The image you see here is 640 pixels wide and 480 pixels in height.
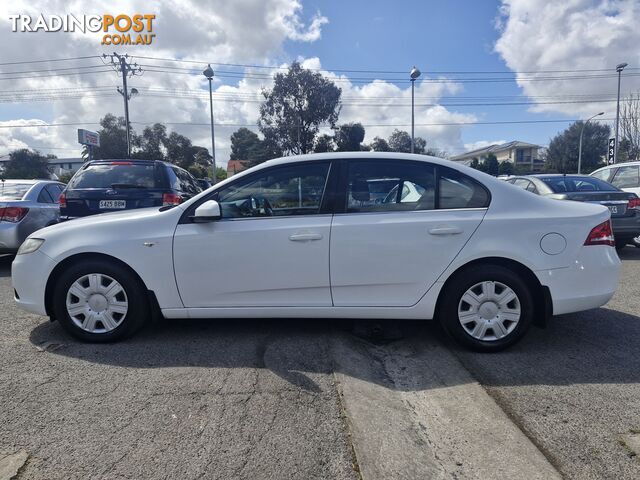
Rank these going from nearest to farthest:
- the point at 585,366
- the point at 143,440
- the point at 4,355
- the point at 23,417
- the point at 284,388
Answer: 1. the point at 143,440
2. the point at 23,417
3. the point at 284,388
4. the point at 585,366
5. the point at 4,355

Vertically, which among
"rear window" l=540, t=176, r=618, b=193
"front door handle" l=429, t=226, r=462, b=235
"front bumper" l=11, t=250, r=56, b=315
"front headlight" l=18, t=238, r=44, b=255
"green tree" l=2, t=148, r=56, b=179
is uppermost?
"green tree" l=2, t=148, r=56, b=179

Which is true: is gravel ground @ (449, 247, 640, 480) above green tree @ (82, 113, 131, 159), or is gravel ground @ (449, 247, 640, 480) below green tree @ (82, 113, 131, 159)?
below

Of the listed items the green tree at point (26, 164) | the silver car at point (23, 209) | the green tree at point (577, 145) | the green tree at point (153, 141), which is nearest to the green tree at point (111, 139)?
the green tree at point (153, 141)

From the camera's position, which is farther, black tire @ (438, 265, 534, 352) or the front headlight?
the front headlight

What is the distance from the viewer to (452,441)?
2309mm

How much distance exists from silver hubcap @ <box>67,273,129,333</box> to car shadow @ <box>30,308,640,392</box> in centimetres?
20

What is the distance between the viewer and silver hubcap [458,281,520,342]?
11.0 feet

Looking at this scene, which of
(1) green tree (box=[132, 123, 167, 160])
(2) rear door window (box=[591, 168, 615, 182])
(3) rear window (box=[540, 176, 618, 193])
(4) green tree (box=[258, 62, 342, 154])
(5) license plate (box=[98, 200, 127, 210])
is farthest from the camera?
(1) green tree (box=[132, 123, 167, 160])

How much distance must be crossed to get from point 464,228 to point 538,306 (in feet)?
2.94

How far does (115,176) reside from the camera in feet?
21.7

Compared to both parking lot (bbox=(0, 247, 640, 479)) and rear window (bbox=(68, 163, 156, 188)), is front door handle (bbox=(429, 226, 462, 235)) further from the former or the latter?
rear window (bbox=(68, 163, 156, 188))

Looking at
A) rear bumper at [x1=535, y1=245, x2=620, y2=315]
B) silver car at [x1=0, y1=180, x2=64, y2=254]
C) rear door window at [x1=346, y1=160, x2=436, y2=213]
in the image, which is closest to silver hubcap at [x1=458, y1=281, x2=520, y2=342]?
rear bumper at [x1=535, y1=245, x2=620, y2=315]

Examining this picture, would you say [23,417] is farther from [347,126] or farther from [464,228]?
[347,126]

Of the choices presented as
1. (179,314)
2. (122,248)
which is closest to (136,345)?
(179,314)
